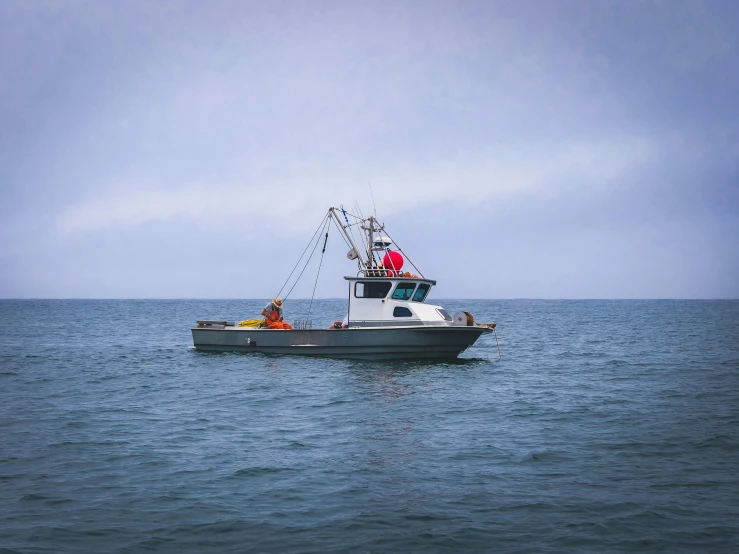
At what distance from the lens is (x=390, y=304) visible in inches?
1054

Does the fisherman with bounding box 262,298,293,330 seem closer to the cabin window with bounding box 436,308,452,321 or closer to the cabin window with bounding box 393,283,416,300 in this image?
the cabin window with bounding box 393,283,416,300

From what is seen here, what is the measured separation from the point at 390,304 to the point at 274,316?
19.7 ft

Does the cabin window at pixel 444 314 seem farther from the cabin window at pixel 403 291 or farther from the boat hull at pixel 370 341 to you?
the cabin window at pixel 403 291

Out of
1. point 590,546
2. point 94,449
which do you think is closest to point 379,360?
point 94,449

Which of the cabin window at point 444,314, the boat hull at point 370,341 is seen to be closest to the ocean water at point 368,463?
the boat hull at point 370,341

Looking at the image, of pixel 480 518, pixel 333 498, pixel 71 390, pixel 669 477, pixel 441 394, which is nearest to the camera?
pixel 480 518

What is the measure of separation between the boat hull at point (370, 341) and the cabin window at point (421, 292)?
1812 millimetres

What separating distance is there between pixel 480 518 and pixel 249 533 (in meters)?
3.28

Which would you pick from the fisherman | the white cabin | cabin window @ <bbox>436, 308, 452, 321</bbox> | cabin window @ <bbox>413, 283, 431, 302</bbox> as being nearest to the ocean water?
the white cabin

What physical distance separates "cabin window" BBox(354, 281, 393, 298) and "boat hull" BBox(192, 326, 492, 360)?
4.73 ft

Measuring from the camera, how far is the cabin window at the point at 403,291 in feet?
88.2

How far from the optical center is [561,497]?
1020 centimetres

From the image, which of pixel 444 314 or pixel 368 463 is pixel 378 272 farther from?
pixel 368 463

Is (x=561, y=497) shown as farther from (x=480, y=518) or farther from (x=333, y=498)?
(x=333, y=498)
